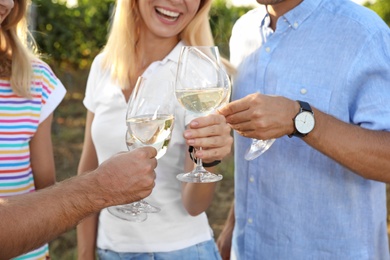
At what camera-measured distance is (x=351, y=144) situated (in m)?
2.63

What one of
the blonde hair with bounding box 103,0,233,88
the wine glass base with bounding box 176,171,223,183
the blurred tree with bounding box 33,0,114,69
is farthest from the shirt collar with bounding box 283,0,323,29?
the blurred tree with bounding box 33,0,114,69

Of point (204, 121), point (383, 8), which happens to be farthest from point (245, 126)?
point (383, 8)

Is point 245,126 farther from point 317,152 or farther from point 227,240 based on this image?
point 227,240

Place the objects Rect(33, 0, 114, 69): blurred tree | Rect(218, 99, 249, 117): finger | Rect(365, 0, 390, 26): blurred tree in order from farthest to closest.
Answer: Rect(365, 0, 390, 26): blurred tree → Rect(33, 0, 114, 69): blurred tree → Rect(218, 99, 249, 117): finger

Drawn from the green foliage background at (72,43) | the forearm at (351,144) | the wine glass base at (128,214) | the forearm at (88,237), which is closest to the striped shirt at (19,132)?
the forearm at (88,237)

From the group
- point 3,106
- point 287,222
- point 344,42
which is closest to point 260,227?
point 287,222

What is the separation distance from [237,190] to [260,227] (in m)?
0.22

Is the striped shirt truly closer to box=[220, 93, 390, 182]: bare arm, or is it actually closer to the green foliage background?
box=[220, 93, 390, 182]: bare arm

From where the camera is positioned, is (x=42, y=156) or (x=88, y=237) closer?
(x=42, y=156)

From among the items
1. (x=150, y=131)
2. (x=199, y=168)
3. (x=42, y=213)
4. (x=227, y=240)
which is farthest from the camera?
(x=227, y=240)

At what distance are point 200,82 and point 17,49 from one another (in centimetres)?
102

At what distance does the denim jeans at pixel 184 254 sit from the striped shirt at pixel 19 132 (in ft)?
1.10

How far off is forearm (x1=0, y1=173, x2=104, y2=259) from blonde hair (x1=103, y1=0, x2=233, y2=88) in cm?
104

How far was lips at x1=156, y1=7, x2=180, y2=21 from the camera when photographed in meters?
3.10
